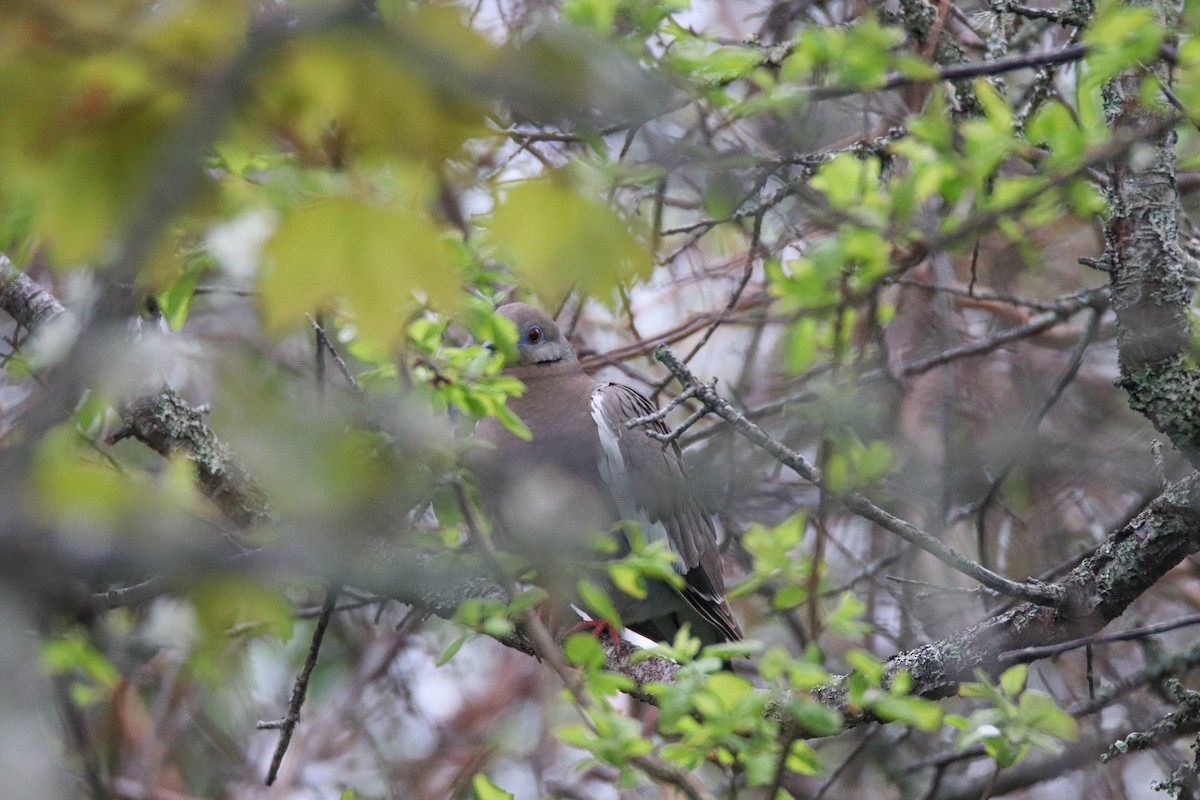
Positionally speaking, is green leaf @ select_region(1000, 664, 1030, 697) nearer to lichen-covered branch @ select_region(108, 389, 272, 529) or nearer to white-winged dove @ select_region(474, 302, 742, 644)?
white-winged dove @ select_region(474, 302, 742, 644)

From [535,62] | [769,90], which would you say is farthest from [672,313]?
[535,62]

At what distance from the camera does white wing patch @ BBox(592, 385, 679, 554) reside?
3.77 metres

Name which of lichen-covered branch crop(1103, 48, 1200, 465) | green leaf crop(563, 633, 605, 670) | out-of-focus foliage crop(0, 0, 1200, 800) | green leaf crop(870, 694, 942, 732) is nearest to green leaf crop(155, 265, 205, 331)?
out-of-focus foliage crop(0, 0, 1200, 800)

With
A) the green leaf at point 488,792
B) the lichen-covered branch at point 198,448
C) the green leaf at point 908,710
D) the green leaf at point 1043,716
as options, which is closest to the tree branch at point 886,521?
the green leaf at point 1043,716

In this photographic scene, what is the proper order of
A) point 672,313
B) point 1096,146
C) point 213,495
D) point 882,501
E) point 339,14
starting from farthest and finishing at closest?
point 672,313 → point 882,501 → point 213,495 → point 1096,146 → point 339,14

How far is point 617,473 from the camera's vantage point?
3.79m

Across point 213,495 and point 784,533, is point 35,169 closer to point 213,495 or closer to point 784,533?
point 784,533

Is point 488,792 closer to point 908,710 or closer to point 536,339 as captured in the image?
point 908,710

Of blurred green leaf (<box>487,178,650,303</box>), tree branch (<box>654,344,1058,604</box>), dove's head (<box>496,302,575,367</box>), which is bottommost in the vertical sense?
dove's head (<box>496,302,575,367</box>)

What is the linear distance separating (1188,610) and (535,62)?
394cm

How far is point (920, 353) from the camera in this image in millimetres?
3848

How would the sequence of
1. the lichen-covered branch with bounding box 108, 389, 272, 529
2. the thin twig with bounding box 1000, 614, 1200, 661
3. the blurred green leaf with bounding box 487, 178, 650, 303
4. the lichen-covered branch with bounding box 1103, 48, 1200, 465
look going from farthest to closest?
the lichen-covered branch with bounding box 108, 389, 272, 529
the lichen-covered branch with bounding box 1103, 48, 1200, 465
the thin twig with bounding box 1000, 614, 1200, 661
the blurred green leaf with bounding box 487, 178, 650, 303

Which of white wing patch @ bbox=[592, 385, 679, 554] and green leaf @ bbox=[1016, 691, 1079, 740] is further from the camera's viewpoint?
white wing patch @ bbox=[592, 385, 679, 554]

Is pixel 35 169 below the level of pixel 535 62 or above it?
below
